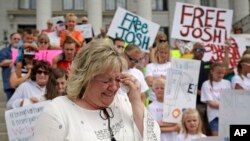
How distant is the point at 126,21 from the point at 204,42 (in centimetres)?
167

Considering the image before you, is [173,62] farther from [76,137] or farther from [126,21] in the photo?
[76,137]

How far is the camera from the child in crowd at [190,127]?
563 cm

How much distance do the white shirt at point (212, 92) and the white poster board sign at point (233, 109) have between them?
414 centimetres

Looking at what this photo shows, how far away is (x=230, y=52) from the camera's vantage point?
10.7 metres

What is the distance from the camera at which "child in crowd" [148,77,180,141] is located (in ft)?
20.3

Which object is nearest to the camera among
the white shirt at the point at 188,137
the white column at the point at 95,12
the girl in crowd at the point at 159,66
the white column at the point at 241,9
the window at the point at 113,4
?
the white shirt at the point at 188,137

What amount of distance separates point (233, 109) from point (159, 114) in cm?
357

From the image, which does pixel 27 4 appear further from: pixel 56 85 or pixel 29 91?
pixel 56 85

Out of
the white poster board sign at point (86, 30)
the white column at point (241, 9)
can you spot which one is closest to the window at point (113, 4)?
the white column at point (241, 9)

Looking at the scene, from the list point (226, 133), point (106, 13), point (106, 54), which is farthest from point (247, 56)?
point (106, 13)

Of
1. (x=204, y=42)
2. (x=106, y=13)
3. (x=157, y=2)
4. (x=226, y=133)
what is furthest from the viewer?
(x=157, y=2)

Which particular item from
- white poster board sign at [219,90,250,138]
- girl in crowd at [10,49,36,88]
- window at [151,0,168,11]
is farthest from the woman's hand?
window at [151,0,168,11]

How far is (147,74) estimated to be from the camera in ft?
24.7

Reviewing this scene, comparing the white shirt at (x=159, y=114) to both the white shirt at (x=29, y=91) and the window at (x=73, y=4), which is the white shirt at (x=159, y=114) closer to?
the white shirt at (x=29, y=91)
